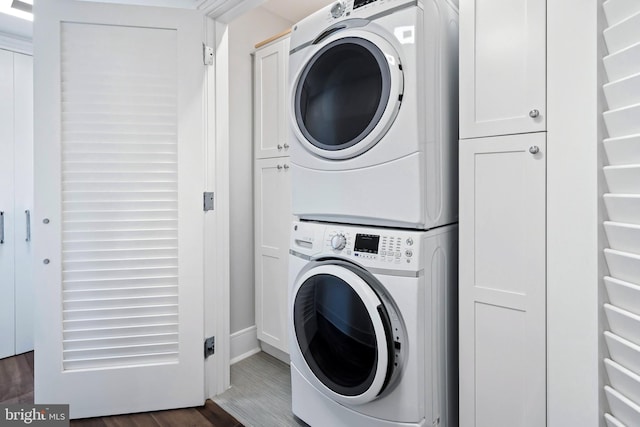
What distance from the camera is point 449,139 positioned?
137 centimetres

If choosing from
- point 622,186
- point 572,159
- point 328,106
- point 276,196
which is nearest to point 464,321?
point 572,159

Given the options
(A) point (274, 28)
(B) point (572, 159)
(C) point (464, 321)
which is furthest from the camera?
(A) point (274, 28)

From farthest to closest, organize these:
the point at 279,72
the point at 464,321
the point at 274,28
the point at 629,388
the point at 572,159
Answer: the point at 274,28 < the point at 279,72 < the point at 464,321 < the point at 572,159 < the point at 629,388

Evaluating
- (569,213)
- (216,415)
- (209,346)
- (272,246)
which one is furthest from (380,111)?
(216,415)

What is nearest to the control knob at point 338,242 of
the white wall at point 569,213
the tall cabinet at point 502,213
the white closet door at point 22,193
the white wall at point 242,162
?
the tall cabinet at point 502,213

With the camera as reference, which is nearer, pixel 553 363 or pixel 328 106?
pixel 553 363

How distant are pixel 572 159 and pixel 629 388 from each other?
632mm

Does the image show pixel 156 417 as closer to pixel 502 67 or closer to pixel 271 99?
pixel 271 99

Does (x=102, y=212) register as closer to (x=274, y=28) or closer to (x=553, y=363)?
(x=274, y=28)

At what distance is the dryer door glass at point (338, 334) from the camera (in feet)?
4.23

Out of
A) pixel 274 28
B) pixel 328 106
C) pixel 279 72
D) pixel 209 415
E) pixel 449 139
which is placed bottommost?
pixel 209 415

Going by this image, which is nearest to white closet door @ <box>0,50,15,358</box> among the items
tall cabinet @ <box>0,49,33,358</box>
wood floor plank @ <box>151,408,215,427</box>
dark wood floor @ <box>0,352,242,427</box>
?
tall cabinet @ <box>0,49,33,358</box>

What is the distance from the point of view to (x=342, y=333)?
140cm

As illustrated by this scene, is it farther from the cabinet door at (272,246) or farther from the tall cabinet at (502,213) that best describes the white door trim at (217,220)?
the tall cabinet at (502,213)
